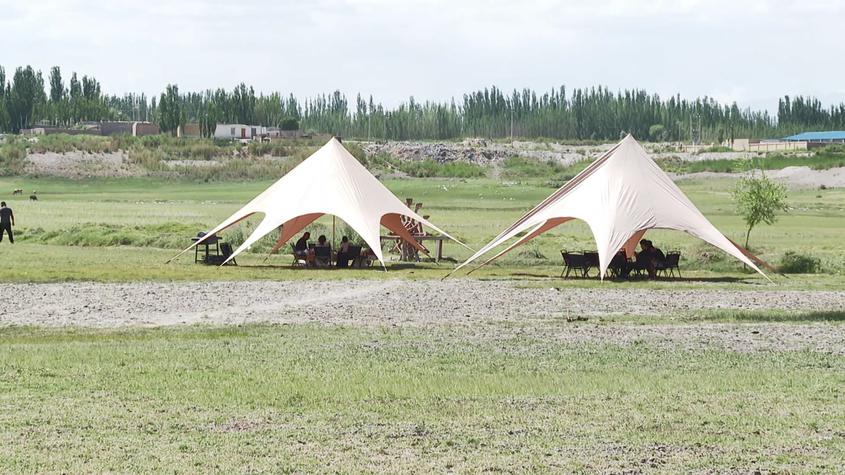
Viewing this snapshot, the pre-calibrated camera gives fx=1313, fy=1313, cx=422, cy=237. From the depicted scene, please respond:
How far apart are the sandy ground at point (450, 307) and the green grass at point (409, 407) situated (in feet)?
6.14

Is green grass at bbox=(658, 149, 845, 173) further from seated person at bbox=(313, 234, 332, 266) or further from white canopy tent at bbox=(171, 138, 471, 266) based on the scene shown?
seated person at bbox=(313, 234, 332, 266)

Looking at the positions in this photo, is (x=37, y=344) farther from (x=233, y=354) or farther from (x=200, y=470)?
(x=200, y=470)

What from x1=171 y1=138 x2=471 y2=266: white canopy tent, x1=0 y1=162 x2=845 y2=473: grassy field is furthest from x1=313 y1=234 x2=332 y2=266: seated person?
x1=0 y1=162 x2=845 y2=473: grassy field

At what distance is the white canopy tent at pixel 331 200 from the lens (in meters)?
37.0

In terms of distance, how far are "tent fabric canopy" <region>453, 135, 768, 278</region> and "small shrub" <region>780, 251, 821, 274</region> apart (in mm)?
1617

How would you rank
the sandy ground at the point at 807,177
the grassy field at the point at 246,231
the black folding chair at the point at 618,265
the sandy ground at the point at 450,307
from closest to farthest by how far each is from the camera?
the sandy ground at the point at 450,307, the black folding chair at the point at 618,265, the grassy field at the point at 246,231, the sandy ground at the point at 807,177

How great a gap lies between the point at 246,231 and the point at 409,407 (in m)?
32.1

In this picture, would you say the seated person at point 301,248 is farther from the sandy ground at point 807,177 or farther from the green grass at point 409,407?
the sandy ground at point 807,177

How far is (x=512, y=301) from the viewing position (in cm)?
2855

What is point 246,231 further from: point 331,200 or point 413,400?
point 413,400

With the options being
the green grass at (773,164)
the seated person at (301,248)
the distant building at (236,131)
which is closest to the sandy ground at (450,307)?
the seated person at (301,248)

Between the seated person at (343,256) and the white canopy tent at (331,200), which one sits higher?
the white canopy tent at (331,200)

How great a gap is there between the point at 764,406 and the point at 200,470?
666 cm

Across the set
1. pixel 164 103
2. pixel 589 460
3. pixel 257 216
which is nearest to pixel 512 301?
pixel 589 460
